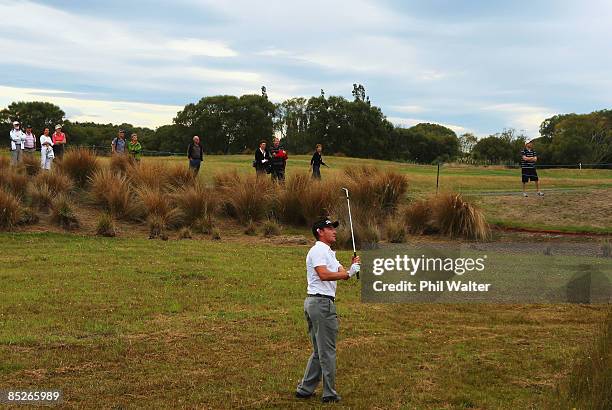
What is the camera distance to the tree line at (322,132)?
88125 mm

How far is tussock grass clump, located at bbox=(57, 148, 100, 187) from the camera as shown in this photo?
2342 centimetres

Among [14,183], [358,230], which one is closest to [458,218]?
[358,230]

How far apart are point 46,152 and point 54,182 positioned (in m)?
3.00

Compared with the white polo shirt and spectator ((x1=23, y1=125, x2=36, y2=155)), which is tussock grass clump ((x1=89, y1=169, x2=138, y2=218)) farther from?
the white polo shirt

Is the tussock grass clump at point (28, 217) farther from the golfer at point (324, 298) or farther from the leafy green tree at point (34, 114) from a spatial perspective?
the leafy green tree at point (34, 114)

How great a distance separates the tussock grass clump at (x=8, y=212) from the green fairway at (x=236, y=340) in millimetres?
3894

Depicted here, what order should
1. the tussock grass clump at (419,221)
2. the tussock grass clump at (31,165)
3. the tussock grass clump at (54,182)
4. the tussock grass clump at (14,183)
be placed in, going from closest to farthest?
the tussock grass clump at (14,183) < the tussock grass clump at (54,182) < the tussock grass clump at (419,221) < the tussock grass clump at (31,165)

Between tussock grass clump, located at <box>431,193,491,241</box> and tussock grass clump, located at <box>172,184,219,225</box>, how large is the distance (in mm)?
6284

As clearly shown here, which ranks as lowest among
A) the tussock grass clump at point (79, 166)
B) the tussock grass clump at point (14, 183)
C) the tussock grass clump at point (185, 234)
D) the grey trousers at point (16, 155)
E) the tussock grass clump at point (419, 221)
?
the tussock grass clump at point (185, 234)

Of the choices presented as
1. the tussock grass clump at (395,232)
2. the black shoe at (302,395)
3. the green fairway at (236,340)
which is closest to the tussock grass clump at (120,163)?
the tussock grass clump at (395,232)

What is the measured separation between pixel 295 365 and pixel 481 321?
3.84 m

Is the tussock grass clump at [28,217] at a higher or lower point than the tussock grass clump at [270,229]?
higher

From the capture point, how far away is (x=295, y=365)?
29.9ft

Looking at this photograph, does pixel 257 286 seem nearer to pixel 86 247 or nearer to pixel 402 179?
pixel 86 247
